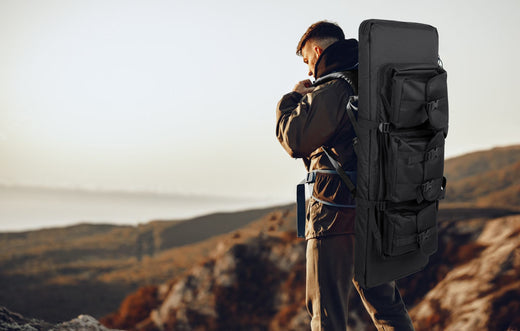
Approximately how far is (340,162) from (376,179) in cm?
36

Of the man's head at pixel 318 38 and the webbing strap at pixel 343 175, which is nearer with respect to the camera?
the webbing strap at pixel 343 175

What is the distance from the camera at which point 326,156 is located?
3.71 meters

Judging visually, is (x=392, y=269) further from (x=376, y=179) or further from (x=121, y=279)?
Result: (x=121, y=279)

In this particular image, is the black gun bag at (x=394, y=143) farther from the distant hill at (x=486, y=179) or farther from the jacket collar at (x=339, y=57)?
the distant hill at (x=486, y=179)

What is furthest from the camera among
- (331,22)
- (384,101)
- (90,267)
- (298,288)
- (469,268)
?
(90,267)

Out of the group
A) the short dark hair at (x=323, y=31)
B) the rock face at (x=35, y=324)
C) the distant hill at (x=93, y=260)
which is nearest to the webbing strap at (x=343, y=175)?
the short dark hair at (x=323, y=31)

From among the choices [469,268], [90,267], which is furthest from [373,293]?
[90,267]

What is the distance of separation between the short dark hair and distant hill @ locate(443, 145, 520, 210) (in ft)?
22.5

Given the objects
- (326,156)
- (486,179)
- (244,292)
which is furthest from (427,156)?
(486,179)

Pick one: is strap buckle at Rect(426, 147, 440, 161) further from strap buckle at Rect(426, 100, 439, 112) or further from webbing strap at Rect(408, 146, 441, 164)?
strap buckle at Rect(426, 100, 439, 112)

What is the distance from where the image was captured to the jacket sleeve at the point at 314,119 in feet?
11.3

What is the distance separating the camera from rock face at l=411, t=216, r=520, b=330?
6.14m

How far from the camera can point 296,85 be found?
12.6ft

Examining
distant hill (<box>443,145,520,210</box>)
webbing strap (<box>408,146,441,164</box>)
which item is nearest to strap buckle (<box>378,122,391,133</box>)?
webbing strap (<box>408,146,441,164</box>)
